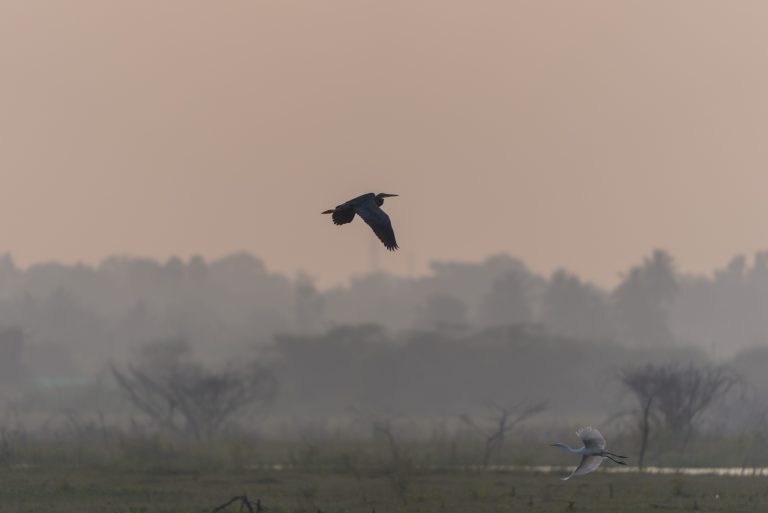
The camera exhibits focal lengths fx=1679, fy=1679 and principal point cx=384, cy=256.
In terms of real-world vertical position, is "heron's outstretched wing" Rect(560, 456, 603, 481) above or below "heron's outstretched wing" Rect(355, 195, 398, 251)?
below

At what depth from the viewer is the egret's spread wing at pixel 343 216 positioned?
81.6ft

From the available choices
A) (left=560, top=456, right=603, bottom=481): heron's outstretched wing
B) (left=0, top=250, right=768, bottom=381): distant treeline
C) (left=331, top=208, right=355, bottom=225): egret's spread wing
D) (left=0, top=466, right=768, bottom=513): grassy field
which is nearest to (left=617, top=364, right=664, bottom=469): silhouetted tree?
(left=0, top=466, right=768, bottom=513): grassy field

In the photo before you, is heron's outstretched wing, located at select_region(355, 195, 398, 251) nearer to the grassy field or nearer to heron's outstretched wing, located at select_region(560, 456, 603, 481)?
heron's outstretched wing, located at select_region(560, 456, 603, 481)

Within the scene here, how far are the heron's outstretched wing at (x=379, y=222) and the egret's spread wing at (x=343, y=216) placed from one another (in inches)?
15.4

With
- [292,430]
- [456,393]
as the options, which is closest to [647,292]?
[456,393]


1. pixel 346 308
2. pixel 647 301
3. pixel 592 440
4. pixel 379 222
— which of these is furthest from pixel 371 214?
pixel 346 308

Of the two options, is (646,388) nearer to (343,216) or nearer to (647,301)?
(343,216)

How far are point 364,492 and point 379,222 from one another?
13.1 meters

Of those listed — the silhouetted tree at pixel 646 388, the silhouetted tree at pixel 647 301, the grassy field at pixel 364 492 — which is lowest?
the grassy field at pixel 364 492

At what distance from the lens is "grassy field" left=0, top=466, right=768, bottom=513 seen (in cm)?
3278

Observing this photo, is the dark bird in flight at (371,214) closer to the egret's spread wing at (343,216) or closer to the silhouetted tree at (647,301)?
the egret's spread wing at (343,216)

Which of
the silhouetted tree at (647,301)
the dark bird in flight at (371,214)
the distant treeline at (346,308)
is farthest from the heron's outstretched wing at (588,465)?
the silhouetted tree at (647,301)

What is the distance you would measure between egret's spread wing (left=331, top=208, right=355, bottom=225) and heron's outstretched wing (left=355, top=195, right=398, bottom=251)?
390mm

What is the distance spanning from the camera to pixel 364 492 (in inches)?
1412
